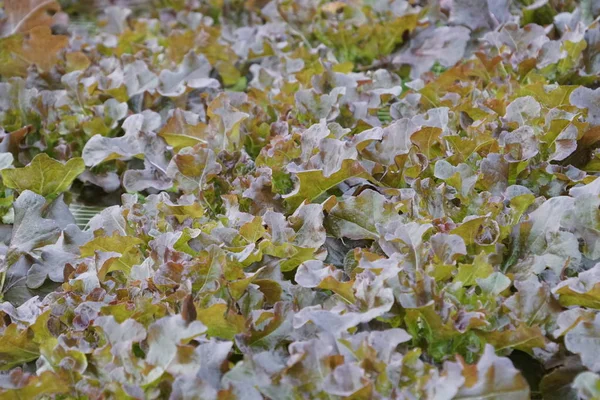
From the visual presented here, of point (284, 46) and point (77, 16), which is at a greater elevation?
point (284, 46)

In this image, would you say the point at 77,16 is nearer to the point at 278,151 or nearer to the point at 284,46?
the point at 284,46

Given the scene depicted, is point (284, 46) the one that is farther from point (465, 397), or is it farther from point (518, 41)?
point (465, 397)

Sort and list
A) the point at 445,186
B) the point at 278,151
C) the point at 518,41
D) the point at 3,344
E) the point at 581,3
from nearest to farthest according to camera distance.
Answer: the point at 3,344 → the point at 445,186 → the point at 278,151 → the point at 518,41 → the point at 581,3

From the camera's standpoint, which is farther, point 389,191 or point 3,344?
point 389,191

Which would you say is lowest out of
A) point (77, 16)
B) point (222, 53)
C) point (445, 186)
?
point (77, 16)

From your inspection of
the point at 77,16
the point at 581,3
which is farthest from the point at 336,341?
the point at 77,16

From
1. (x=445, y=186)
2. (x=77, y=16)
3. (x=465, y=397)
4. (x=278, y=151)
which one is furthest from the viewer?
(x=77, y=16)
